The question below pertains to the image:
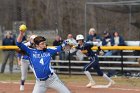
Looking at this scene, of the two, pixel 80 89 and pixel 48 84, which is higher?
pixel 48 84

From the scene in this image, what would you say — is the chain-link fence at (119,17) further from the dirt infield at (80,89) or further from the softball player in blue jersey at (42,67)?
the softball player in blue jersey at (42,67)

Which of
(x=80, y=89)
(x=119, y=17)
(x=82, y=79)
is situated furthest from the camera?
(x=119, y=17)

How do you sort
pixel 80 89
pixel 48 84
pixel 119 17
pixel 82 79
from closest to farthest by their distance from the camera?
pixel 48 84, pixel 80 89, pixel 82 79, pixel 119 17

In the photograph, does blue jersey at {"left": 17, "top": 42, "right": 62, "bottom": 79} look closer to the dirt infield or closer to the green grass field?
the dirt infield

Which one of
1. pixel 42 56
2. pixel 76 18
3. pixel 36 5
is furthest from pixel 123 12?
pixel 36 5

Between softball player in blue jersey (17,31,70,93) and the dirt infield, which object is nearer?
softball player in blue jersey (17,31,70,93)

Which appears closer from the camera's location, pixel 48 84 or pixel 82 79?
pixel 48 84

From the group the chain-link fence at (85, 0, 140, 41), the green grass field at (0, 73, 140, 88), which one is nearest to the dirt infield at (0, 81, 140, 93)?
the green grass field at (0, 73, 140, 88)

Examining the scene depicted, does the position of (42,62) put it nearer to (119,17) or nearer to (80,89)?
(80,89)

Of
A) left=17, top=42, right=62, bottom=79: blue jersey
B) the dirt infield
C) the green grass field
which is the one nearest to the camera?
left=17, top=42, right=62, bottom=79: blue jersey

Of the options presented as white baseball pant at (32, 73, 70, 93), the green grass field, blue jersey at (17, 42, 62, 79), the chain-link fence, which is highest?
the chain-link fence

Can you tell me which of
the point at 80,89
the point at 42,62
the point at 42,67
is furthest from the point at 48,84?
the point at 80,89

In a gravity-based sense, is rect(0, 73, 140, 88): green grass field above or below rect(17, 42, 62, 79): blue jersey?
below

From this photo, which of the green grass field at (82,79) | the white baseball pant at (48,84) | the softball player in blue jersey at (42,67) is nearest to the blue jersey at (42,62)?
the softball player in blue jersey at (42,67)
